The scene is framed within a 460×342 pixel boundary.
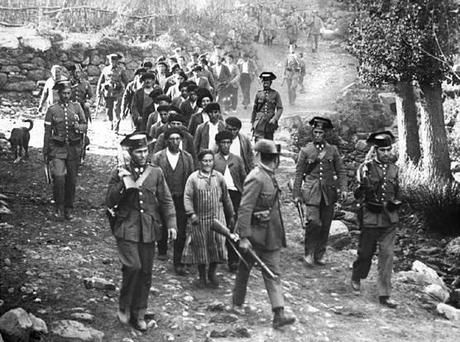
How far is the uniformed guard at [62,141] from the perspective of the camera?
873 centimetres

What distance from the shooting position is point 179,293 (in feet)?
22.9

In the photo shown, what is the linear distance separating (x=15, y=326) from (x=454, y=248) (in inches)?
306

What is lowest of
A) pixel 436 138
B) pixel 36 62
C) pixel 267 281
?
pixel 267 281

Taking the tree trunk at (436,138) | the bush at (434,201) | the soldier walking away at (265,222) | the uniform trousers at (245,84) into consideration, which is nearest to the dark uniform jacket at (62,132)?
the soldier walking away at (265,222)

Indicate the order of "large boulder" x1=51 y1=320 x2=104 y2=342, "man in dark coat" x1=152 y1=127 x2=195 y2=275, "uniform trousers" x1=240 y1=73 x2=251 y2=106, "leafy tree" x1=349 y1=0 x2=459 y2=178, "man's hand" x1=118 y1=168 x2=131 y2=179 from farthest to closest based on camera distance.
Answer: "uniform trousers" x1=240 y1=73 x2=251 y2=106 < "leafy tree" x1=349 y1=0 x2=459 y2=178 < "man in dark coat" x1=152 y1=127 x2=195 y2=275 < "man's hand" x1=118 y1=168 x2=131 y2=179 < "large boulder" x1=51 y1=320 x2=104 y2=342

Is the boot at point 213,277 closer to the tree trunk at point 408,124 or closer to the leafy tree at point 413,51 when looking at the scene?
the leafy tree at point 413,51

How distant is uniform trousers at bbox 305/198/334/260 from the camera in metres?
8.03

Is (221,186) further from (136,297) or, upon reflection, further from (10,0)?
(10,0)

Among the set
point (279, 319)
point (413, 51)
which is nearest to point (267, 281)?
point (279, 319)

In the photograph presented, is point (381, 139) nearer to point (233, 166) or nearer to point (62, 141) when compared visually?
point (233, 166)

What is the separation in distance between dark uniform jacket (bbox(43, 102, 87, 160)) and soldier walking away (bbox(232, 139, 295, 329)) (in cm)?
351

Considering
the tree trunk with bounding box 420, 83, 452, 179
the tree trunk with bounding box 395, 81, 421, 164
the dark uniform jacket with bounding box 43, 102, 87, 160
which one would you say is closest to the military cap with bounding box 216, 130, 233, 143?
the dark uniform jacket with bounding box 43, 102, 87, 160

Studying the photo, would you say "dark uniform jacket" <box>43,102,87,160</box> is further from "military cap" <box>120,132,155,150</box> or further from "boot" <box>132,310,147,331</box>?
"boot" <box>132,310,147,331</box>

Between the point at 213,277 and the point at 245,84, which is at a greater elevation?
the point at 245,84
